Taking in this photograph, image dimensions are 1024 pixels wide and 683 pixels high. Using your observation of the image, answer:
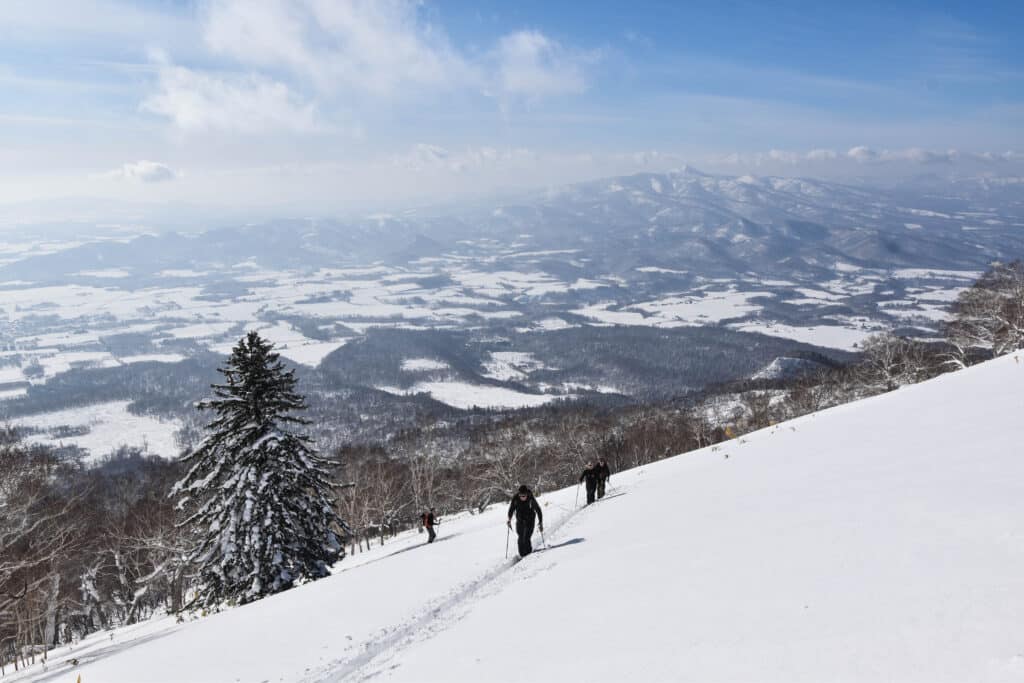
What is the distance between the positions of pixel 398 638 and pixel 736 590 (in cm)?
662

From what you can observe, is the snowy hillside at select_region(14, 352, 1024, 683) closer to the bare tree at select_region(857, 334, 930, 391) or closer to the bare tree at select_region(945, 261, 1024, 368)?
the bare tree at select_region(945, 261, 1024, 368)

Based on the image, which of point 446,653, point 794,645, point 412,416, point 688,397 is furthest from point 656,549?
point 412,416

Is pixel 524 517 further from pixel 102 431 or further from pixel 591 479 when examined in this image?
pixel 102 431

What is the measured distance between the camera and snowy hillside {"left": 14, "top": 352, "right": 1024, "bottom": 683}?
5570mm

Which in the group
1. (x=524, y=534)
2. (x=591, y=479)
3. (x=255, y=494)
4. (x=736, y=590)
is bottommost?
(x=255, y=494)

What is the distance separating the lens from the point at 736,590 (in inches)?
299

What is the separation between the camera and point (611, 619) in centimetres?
798

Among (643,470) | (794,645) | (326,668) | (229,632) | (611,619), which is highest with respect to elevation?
(794,645)

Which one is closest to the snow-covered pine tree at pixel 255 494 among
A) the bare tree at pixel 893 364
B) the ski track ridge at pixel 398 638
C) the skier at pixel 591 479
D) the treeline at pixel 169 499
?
the treeline at pixel 169 499

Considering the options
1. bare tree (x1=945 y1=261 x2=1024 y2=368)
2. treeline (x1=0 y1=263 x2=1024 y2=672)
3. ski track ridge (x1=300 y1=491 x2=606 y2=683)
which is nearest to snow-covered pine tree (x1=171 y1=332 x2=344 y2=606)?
treeline (x1=0 y1=263 x2=1024 y2=672)

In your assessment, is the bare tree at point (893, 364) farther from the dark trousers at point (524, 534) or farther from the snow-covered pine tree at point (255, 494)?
the snow-covered pine tree at point (255, 494)

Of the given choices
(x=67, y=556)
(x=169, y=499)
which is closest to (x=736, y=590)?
(x=67, y=556)

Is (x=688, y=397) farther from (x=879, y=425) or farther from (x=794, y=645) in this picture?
(x=794, y=645)

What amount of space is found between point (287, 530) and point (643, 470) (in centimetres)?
1513
